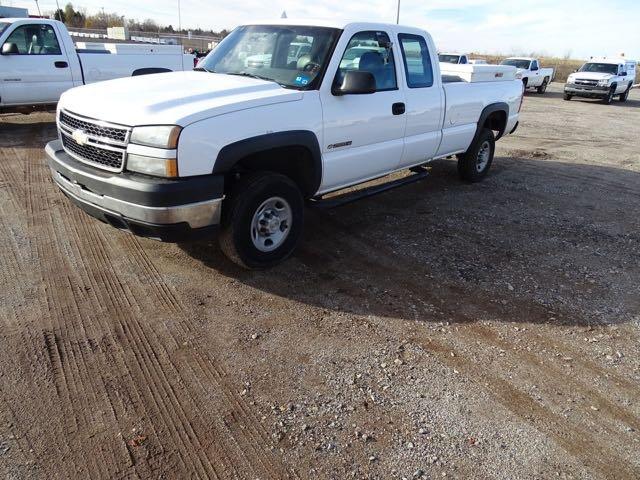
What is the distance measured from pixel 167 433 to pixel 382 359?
4.67ft

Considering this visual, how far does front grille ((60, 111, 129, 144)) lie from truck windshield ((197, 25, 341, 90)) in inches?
57.5

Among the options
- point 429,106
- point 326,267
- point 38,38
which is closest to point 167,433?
point 326,267

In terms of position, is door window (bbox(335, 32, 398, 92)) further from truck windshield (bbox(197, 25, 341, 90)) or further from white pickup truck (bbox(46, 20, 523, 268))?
truck windshield (bbox(197, 25, 341, 90))

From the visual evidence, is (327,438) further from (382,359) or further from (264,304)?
(264,304)

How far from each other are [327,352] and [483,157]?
5423 mm

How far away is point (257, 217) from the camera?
409 centimetres

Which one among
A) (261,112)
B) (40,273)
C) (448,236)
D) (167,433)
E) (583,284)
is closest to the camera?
(167,433)

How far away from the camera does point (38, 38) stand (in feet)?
31.0

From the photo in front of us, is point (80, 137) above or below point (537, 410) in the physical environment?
above

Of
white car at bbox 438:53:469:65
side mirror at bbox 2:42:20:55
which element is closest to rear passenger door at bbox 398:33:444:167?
side mirror at bbox 2:42:20:55

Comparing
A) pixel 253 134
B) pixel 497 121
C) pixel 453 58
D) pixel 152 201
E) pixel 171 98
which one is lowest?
pixel 152 201

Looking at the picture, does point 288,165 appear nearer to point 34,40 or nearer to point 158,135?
point 158,135

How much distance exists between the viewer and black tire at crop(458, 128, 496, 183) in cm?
718

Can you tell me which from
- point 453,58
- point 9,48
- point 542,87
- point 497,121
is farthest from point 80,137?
point 542,87
